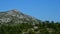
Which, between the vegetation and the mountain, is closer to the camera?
the vegetation

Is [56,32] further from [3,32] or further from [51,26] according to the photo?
[3,32]

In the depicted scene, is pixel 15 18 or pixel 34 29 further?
pixel 15 18

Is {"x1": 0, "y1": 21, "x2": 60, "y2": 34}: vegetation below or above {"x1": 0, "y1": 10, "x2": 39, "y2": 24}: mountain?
below

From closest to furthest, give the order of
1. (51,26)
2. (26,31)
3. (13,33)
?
(13,33) < (26,31) < (51,26)

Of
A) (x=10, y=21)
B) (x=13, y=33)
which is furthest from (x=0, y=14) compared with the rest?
(x=13, y=33)

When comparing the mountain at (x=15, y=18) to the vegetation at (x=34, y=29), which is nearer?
the vegetation at (x=34, y=29)

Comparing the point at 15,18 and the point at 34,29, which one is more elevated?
the point at 15,18

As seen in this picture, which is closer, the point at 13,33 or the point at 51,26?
the point at 13,33

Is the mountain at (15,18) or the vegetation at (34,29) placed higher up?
the mountain at (15,18)
